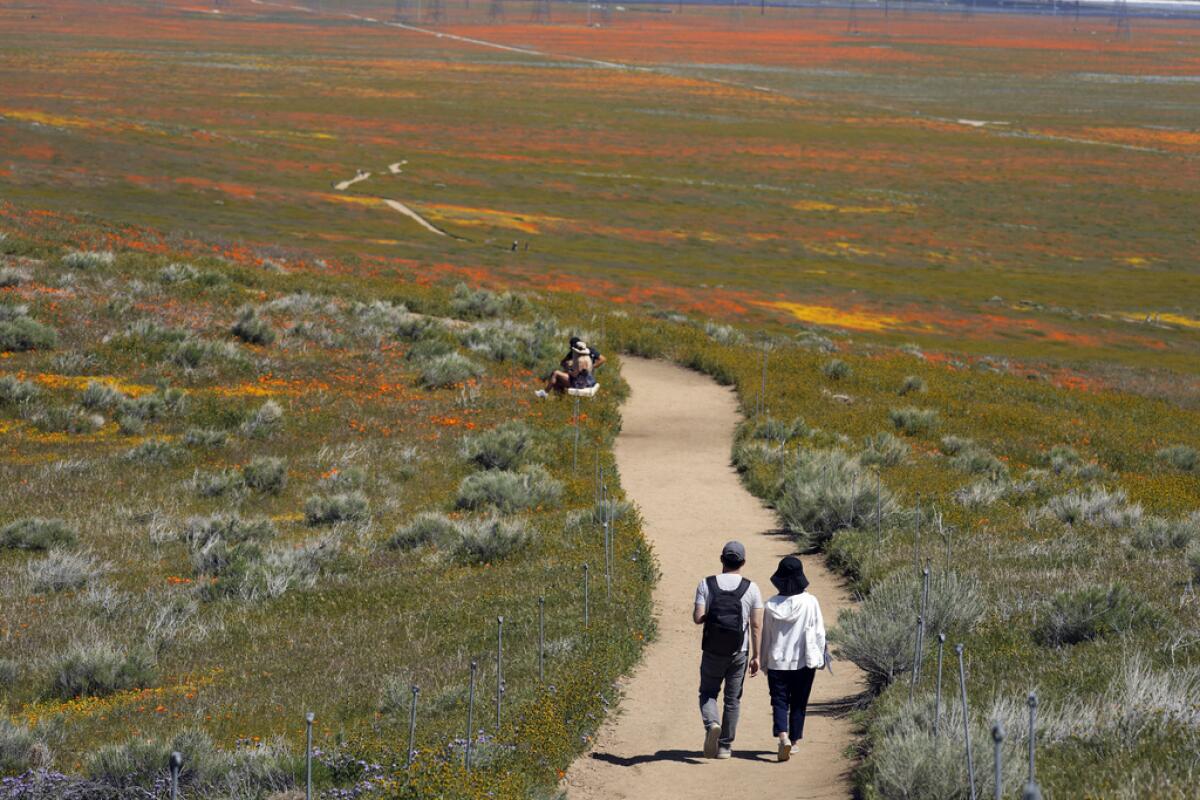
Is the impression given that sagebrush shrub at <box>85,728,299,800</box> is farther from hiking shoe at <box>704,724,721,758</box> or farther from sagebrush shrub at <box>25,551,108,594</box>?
sagebrush shrub at <box>25,551,108,594</box>

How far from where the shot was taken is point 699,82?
536 feet

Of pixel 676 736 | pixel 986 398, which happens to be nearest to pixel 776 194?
pixel 986 398

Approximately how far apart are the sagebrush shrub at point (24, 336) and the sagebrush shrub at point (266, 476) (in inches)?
279

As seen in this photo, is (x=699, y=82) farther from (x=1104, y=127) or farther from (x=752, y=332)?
(x=752, y=332)

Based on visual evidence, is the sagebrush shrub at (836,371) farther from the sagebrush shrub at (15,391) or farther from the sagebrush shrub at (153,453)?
the sagebrush shrub at (15,391)

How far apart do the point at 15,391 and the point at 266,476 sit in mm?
5263

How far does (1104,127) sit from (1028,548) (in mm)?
126698

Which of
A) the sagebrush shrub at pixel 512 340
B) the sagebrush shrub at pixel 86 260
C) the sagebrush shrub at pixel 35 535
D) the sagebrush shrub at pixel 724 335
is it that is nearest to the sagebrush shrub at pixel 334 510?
the sagebrush shrub at pixel 35 535

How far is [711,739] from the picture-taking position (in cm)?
909

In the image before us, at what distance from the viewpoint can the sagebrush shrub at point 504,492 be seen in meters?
16.6

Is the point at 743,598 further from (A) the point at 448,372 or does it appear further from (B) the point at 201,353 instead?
(B) the point at 201,353

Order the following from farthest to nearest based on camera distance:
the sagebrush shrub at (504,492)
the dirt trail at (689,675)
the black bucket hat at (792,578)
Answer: the sagebrush shrub at (504,492) → the black bucket hat at (792,578) → the dirt trail at (689,675)

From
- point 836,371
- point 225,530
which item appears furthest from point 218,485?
point 836,371

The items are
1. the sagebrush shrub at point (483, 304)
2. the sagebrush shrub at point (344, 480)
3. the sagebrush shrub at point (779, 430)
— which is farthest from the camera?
the sagebrush shrub at point (483, 304)
